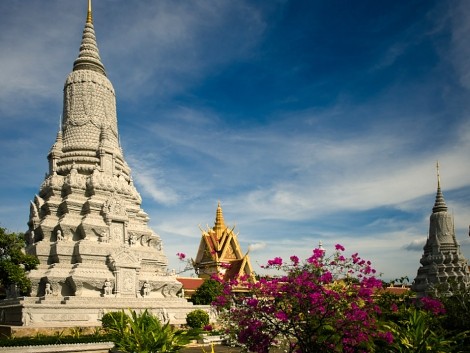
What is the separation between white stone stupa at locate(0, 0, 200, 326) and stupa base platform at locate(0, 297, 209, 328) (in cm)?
5

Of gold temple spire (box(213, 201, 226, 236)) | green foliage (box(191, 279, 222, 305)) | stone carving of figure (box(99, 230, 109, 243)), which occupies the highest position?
gold temple spire (box(213, 201, 226, 236))

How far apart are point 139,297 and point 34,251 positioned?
6826mm

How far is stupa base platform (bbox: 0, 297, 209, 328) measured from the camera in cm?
2192

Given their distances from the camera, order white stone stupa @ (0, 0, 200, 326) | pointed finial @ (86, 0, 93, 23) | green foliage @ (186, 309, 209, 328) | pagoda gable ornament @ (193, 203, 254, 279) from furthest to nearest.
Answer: pagoda gable ornament @ (193, 203, 254, 279) < pointed finial @ (86, 0, 93, 23) < green foliage @ (186, 309, 209, 328) < white stone stupa @ (0, 0, 200, 326)

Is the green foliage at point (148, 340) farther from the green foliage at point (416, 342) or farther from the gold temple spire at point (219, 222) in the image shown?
the gold temple spire at point (219, 222)

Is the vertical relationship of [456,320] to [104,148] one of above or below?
below

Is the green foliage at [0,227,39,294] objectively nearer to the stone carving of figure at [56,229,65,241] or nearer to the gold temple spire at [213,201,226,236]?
the stone carving of figure at [56,229,65,241]

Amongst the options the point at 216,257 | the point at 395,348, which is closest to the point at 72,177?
the point at 216,257

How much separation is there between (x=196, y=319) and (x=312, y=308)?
17000 mm

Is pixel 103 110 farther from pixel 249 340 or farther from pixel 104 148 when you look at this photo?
pixel 249 340

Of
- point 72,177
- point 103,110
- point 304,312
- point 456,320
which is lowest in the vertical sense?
point 456,320

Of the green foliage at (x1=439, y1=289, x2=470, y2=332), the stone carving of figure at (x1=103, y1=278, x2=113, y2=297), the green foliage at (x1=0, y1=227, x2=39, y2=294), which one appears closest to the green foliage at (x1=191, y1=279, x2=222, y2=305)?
the stone carving of figure at (x1=103, y1=278, x2=113, y2=297)

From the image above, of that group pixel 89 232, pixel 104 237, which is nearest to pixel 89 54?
pixel 89 232

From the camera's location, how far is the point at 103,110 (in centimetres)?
3400
